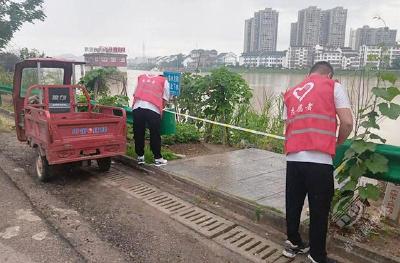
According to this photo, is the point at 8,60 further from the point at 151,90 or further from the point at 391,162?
the point at 391,162

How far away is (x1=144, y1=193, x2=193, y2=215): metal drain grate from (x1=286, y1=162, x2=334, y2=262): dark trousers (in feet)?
5.56

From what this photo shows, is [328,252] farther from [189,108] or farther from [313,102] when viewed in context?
[189,108]

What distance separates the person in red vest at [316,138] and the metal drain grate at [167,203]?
69.9 inches

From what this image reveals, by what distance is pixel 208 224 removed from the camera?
4.39 metres

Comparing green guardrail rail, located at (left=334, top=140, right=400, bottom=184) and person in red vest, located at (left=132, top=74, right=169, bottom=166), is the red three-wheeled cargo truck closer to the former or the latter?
person in red vest, located at (left=132, top=74, right=169, bottom=166)

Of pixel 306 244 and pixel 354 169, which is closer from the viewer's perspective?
pixel 354 169

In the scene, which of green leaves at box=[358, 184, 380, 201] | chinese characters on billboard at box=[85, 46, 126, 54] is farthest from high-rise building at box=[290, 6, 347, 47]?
chinese characters on billboard at box=[85, 46, 126, 54]

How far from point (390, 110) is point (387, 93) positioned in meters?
0.16

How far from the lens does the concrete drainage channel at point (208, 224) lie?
12.3ft

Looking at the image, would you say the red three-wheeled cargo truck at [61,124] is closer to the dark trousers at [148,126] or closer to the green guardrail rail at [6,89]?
the dark trousers at [148,126]

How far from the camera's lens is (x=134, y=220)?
Result: 442 centimetres

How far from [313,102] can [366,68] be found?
1150 millimetres

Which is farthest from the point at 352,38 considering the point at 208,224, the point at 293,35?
the point at 293,35

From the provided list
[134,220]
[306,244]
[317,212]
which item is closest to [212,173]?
[134,220]
